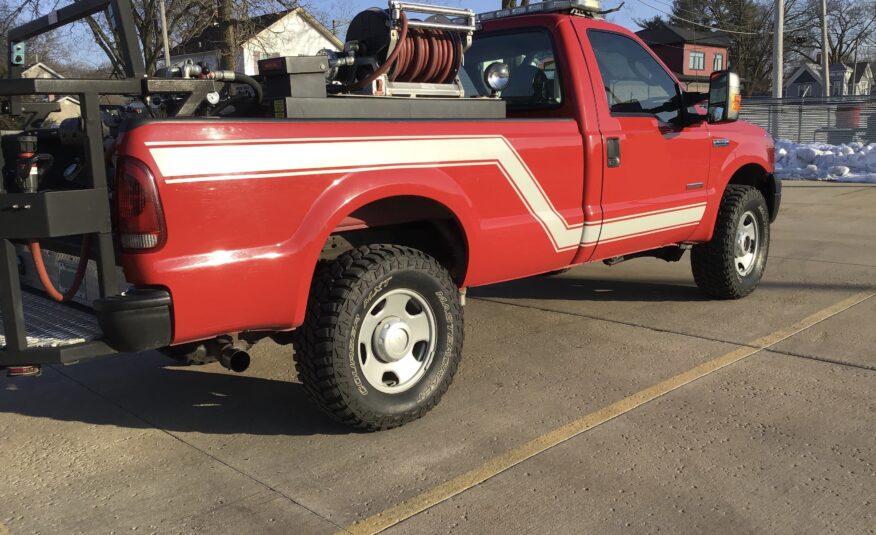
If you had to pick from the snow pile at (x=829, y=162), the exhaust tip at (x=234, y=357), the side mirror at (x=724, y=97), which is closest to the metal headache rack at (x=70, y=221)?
the exhaust tip at (x=234, y=357)

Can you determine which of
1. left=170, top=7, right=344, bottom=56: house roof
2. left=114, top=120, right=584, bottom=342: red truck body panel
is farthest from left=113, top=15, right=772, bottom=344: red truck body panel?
left=170, top=7, right=344, bottom=56: house roof

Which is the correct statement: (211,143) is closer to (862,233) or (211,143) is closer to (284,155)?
(284,155)

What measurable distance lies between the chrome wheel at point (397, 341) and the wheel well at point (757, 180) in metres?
3.55

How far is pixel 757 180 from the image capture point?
21.8 ft

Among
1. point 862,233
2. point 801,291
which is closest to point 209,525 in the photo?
point 801,291

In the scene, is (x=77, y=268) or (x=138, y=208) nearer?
(x=138, y=208)

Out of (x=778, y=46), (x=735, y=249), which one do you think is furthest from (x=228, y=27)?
(x=735, y=249)

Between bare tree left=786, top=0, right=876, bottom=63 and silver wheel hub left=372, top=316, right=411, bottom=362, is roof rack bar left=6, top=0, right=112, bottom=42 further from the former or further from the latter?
bare tree left=786, top=0, right=876, bottom=63

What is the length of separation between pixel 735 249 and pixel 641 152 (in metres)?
1.53

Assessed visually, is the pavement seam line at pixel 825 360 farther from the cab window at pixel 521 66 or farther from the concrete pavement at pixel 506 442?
the cab window at pixel 521 66

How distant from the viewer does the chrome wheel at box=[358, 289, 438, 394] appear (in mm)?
3820

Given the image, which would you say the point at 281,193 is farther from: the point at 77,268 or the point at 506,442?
the point at 506,442

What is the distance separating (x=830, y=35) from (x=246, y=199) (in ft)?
261

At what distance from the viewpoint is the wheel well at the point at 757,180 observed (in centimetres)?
646
